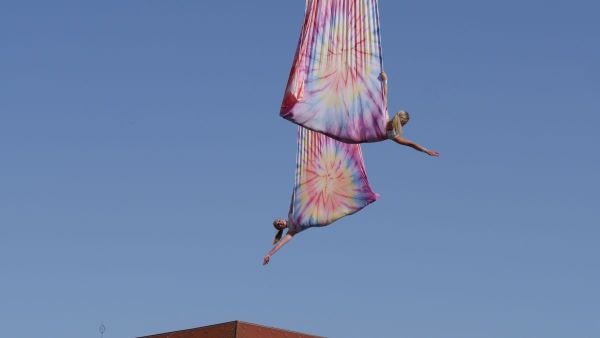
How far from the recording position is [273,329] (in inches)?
2820

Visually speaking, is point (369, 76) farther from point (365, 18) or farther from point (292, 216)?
point (292, 216)

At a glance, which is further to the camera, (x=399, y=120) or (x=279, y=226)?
(x=279, y=226)

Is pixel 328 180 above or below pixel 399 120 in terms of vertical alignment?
below

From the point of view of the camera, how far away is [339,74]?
41.4m

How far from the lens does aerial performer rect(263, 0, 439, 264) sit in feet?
133

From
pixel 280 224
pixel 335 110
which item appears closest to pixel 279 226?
pixel 280 224

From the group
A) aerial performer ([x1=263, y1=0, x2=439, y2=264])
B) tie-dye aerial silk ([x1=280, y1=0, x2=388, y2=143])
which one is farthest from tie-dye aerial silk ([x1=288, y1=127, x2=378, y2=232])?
tie-dye aerial silk ([x1=280, y1=0, x2=388, y2=143])

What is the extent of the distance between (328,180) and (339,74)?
3.66m

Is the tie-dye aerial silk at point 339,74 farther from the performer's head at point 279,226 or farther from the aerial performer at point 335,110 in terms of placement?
the performer's head at point 279,226

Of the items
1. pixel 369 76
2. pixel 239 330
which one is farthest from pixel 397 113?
pixel 239 330

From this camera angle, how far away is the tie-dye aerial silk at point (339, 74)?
40.6m

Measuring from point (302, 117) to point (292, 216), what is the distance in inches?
175

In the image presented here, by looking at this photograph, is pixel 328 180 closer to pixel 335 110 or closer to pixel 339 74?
pixel 335 110

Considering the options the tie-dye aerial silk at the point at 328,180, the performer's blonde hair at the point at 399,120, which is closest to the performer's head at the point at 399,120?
the performer's blonde hair at the point at 399,120
